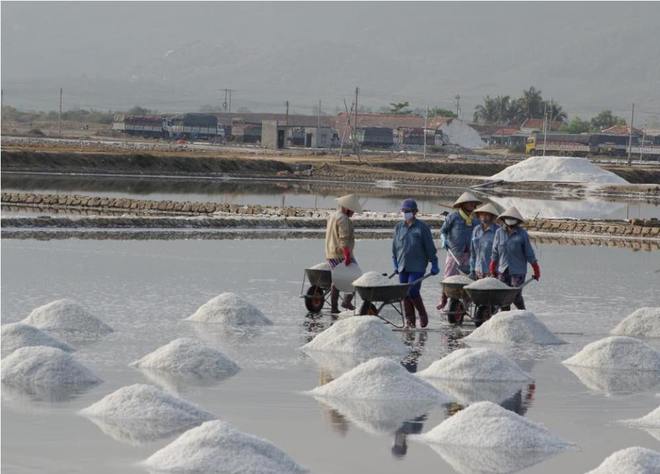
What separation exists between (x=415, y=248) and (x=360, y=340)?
1985 millimetres

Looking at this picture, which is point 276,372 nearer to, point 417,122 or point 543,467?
point 543,467

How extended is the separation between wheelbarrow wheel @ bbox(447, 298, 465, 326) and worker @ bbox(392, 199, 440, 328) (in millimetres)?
662

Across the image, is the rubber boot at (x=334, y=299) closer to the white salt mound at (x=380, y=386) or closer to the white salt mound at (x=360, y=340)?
the white salt mound at (x=360, y=340)

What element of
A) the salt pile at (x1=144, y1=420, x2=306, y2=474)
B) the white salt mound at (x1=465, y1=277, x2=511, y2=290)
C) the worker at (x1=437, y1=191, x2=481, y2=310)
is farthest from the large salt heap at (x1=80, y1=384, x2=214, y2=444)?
the worker at (x1=437, y1=191, x2=481, y2=310)

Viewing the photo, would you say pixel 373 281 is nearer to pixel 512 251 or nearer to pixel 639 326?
pixel 512 251

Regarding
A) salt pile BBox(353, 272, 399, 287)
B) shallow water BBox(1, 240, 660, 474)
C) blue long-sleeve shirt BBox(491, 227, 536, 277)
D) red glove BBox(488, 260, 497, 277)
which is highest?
blue long-sleeve shirt BBox(491, 227, 536, 277)

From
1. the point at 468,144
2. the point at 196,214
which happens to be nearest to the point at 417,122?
the point at 468,144

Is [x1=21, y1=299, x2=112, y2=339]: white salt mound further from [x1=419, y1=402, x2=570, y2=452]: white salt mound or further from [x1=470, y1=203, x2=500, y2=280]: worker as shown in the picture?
[x1=419, y1=402, x2=570, y2=452]: white salt mound

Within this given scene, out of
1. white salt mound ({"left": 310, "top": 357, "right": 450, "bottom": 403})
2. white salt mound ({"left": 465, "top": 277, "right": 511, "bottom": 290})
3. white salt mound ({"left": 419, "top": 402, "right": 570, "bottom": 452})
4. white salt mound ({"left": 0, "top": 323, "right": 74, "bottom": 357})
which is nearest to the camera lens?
white salt mound ({"left": 419, "top": 402, "right": 570, "bottom": 452})

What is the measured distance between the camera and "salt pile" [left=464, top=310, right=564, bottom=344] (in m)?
15.3

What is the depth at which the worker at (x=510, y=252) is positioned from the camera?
16.4 m

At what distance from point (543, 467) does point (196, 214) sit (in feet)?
81.4

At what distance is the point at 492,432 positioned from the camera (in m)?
10.0

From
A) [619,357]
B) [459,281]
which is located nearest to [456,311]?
[459,281]
